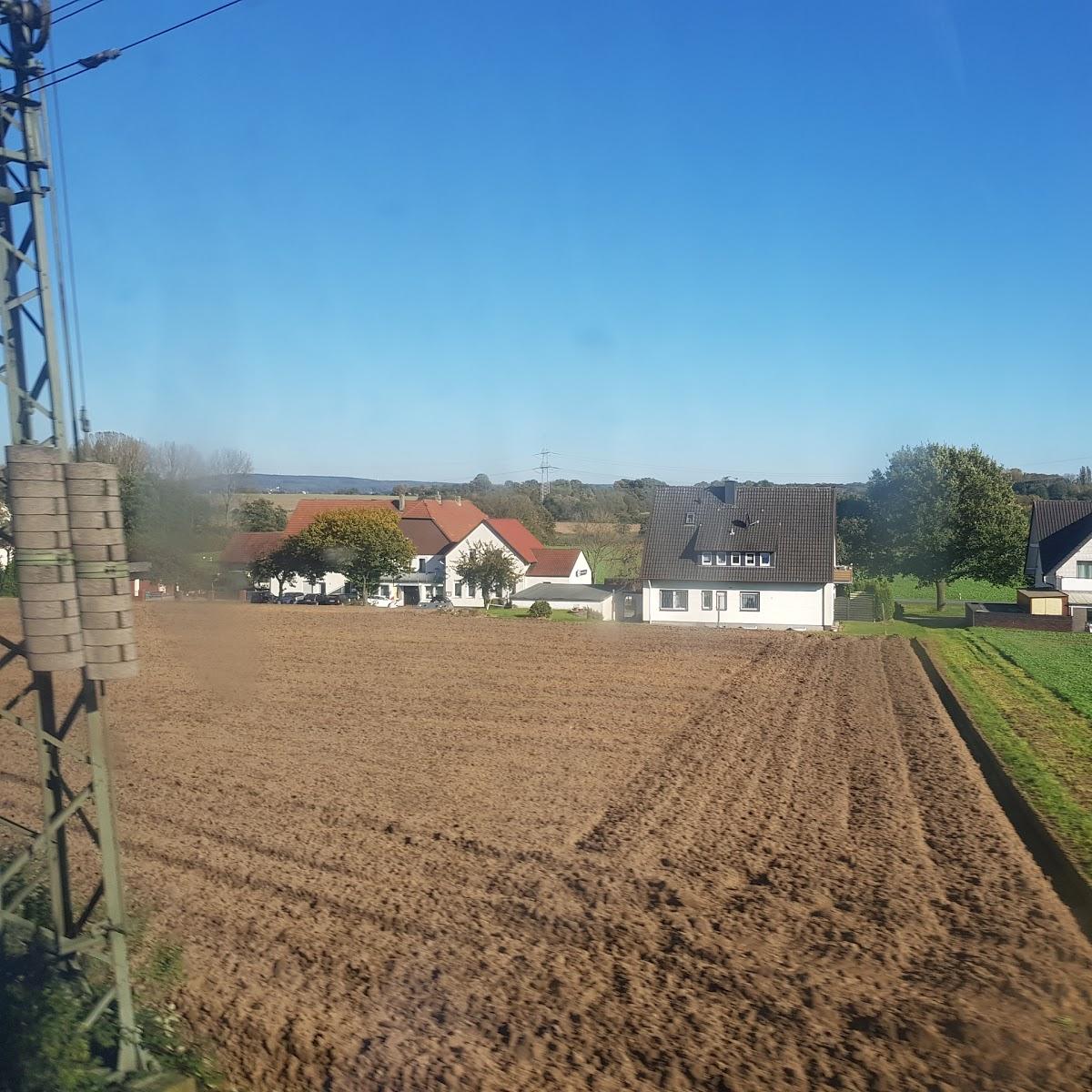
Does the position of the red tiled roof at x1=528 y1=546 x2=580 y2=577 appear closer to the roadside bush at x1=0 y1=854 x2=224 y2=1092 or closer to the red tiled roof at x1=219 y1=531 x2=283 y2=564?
the red tiled roof at x1=219 y1=531 x2=283 y2=564

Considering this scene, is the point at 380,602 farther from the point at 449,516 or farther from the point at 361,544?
the point at 449,516

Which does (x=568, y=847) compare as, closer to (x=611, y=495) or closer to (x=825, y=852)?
(x=825, y=852)

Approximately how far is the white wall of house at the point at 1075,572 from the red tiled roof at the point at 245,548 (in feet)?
118

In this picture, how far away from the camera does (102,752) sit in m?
4.78

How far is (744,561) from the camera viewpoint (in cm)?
3678

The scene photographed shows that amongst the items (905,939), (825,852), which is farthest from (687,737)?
(905,939)

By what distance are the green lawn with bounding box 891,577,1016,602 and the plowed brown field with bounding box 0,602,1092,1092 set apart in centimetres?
4047

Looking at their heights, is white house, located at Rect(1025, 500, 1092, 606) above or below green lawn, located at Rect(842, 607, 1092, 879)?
above

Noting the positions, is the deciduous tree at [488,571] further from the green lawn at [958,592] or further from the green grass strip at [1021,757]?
the green lawn at [958,592]

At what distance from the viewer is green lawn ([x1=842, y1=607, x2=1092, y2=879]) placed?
1048 cm

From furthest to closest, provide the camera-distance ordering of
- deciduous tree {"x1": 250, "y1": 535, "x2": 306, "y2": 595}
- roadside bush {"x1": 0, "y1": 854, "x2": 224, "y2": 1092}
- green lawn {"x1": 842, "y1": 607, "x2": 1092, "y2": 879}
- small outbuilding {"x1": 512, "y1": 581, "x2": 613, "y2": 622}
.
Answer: small outbuilding {"x1": 512, "y1": 581, "x2": 613, "y2": 622}
deciduous tree {"x1": 250, "y1": 535, "x2": 306, "y2": 595}
green lawn {"x1": 842, "y1": 607, "x2": 1092, "y2": 879}
roadside bush {"x1": 0, "y1": 854, "x2": 224, "y2": 1092}

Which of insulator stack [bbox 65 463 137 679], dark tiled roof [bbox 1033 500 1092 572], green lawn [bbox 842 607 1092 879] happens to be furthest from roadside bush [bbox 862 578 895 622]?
insulator stack [bbox 65 463 137 679]

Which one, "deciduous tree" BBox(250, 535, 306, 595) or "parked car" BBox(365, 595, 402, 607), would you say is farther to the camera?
"parked car" BBox(365, 595, 402, 607)

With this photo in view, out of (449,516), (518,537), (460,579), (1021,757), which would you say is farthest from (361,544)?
(1021,757)
